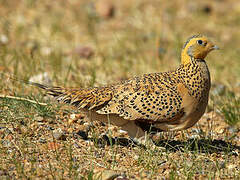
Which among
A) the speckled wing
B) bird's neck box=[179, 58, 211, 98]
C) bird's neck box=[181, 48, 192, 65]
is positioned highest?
bird's neck box=[181, 48, 192, 65]

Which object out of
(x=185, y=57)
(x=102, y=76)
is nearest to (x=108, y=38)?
(x=102, y=76)

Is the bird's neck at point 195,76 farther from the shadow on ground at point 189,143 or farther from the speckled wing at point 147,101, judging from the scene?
the shadow on ground at point 189,143

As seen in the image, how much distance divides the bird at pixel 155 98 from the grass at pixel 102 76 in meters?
0.25

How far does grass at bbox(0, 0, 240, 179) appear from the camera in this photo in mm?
4469

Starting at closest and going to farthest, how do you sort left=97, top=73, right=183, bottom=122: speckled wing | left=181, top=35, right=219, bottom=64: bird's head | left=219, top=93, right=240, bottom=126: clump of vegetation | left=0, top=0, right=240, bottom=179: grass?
left=0, top=0, right=240, bottom=179: grass → left=97, top=73, right=183, bottom=122: speckled wing → left=181, top=35, right=219, bottom=64: bird's head → left=219, top=93, right=240, bottom=126: clump of vegetation

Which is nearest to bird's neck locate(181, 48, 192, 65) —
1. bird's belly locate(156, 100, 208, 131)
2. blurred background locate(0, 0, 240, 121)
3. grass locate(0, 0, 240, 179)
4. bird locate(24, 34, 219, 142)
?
bird locate(24, 34, 219, 142)

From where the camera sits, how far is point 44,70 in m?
7.06

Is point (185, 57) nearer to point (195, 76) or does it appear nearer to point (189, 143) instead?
point (195, 76)

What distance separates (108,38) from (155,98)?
5.20 m

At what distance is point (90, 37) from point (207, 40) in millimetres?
4997

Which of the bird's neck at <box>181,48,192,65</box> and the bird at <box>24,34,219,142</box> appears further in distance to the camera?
the bird's neck at <box>181,48,192,65</box>

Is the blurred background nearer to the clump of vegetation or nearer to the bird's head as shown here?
the clump of vegetation

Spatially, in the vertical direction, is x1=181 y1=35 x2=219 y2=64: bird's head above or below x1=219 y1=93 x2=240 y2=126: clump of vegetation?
above

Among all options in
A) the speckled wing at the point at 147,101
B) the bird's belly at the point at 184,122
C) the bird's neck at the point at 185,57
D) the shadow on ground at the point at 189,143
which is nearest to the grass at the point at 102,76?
the shadow on ground at the point at 189,143
